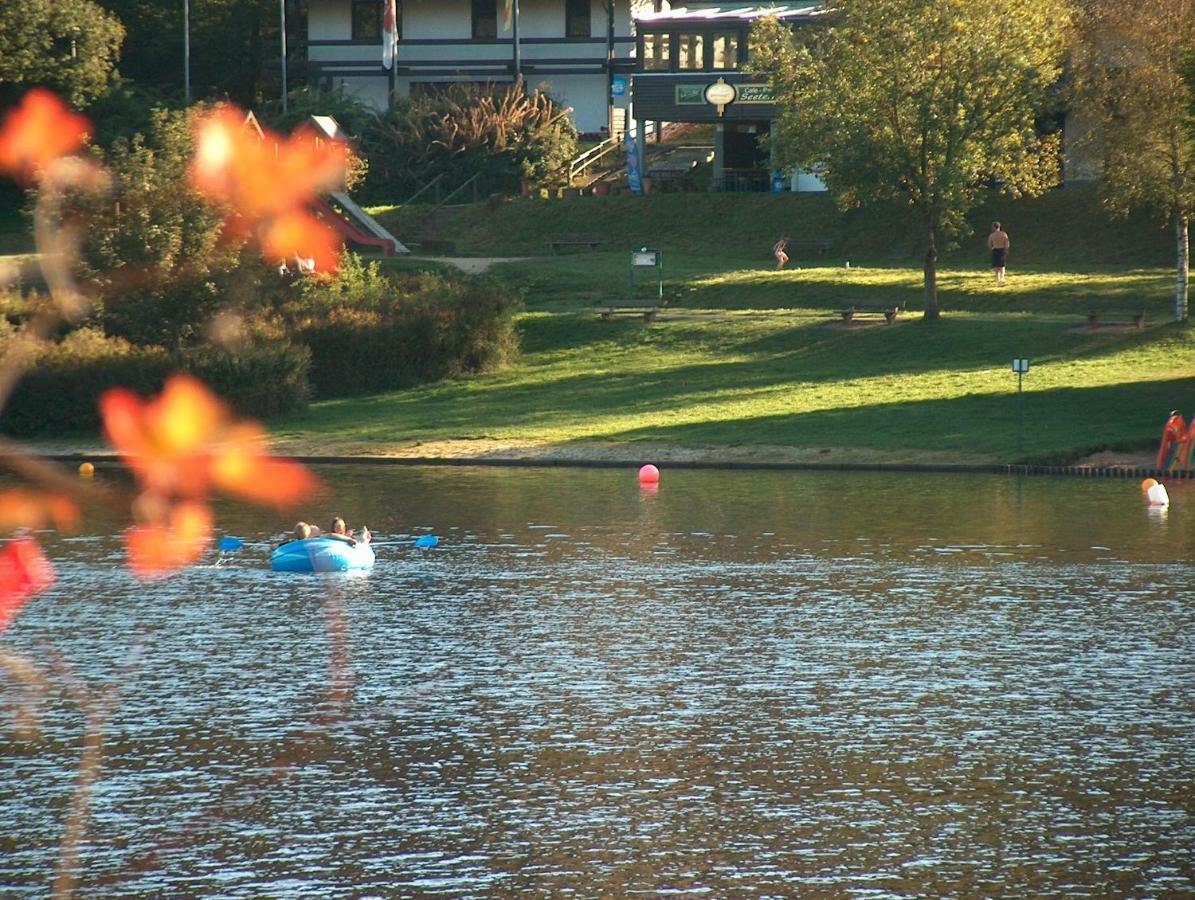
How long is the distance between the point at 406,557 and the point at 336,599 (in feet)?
12.8

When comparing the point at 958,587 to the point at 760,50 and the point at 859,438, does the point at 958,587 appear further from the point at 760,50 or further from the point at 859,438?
the point at 760,50

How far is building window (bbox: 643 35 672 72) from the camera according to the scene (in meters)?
91.9

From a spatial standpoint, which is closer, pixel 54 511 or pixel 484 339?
pixel 54 511

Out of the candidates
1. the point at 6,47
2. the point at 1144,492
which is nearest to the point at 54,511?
the point at 1144,492

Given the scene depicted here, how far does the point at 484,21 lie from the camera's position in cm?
10500

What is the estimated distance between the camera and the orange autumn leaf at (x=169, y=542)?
36.7m

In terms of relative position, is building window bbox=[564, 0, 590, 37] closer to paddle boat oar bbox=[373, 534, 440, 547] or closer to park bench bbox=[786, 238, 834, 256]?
park bench bbox=[786, 238, 834, 256]

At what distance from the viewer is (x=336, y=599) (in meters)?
Result: 33.6

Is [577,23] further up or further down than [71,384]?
further up

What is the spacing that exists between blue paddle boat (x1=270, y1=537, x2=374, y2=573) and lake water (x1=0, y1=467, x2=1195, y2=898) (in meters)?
0.50

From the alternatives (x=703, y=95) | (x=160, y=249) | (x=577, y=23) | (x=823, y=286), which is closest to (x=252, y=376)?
(x=160, y=249)

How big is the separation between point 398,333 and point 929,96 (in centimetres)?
2124

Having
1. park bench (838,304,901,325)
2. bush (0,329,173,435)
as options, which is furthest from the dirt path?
bush (0,329,173,435)

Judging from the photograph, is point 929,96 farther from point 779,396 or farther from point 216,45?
point 216,45
